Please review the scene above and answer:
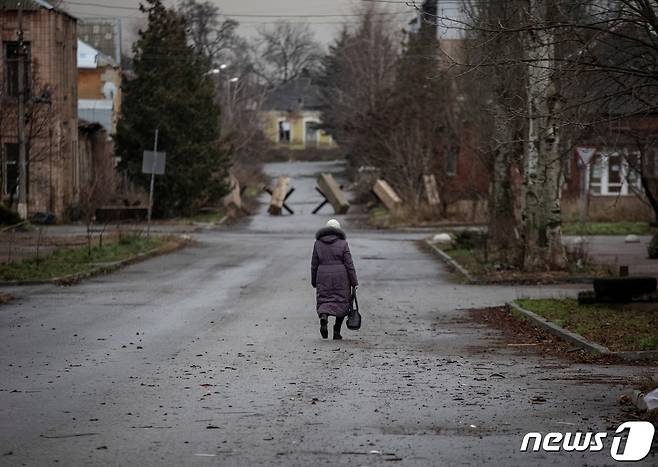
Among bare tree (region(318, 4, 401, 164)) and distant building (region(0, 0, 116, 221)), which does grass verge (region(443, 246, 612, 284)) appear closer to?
distant building (region(0, 0, 116, 221))

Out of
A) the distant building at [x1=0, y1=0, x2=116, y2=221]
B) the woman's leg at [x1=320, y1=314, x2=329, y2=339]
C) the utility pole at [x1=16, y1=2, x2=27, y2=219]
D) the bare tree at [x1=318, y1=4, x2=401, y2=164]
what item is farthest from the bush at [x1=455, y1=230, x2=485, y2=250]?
the bare tree at [x1=318, y1=4, x2=401, y2=164]

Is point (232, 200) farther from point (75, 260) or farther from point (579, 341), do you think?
point (579, 341)

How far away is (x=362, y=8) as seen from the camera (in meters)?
98.9

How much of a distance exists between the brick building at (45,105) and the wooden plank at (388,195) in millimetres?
14286

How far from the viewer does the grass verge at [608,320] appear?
50.0ft

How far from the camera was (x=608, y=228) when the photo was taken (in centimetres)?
4559

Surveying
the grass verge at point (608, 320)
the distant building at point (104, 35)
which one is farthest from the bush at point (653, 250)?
the distant building at point (104, 35)

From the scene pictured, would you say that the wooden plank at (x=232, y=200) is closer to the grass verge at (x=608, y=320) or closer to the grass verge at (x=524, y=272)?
the grass verge at (x=524, y=272)

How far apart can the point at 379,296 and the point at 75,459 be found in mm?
15565

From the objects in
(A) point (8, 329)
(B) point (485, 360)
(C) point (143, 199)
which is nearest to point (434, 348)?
(B) point (485, 360)

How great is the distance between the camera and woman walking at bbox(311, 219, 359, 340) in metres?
16.8

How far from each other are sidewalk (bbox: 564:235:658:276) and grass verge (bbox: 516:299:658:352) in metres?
7.62

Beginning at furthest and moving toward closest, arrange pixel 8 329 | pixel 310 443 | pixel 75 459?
pixel 8 329 < pixel 310 443 < pixel 75 459

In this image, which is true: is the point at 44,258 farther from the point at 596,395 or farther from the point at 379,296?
the point at 596,395
